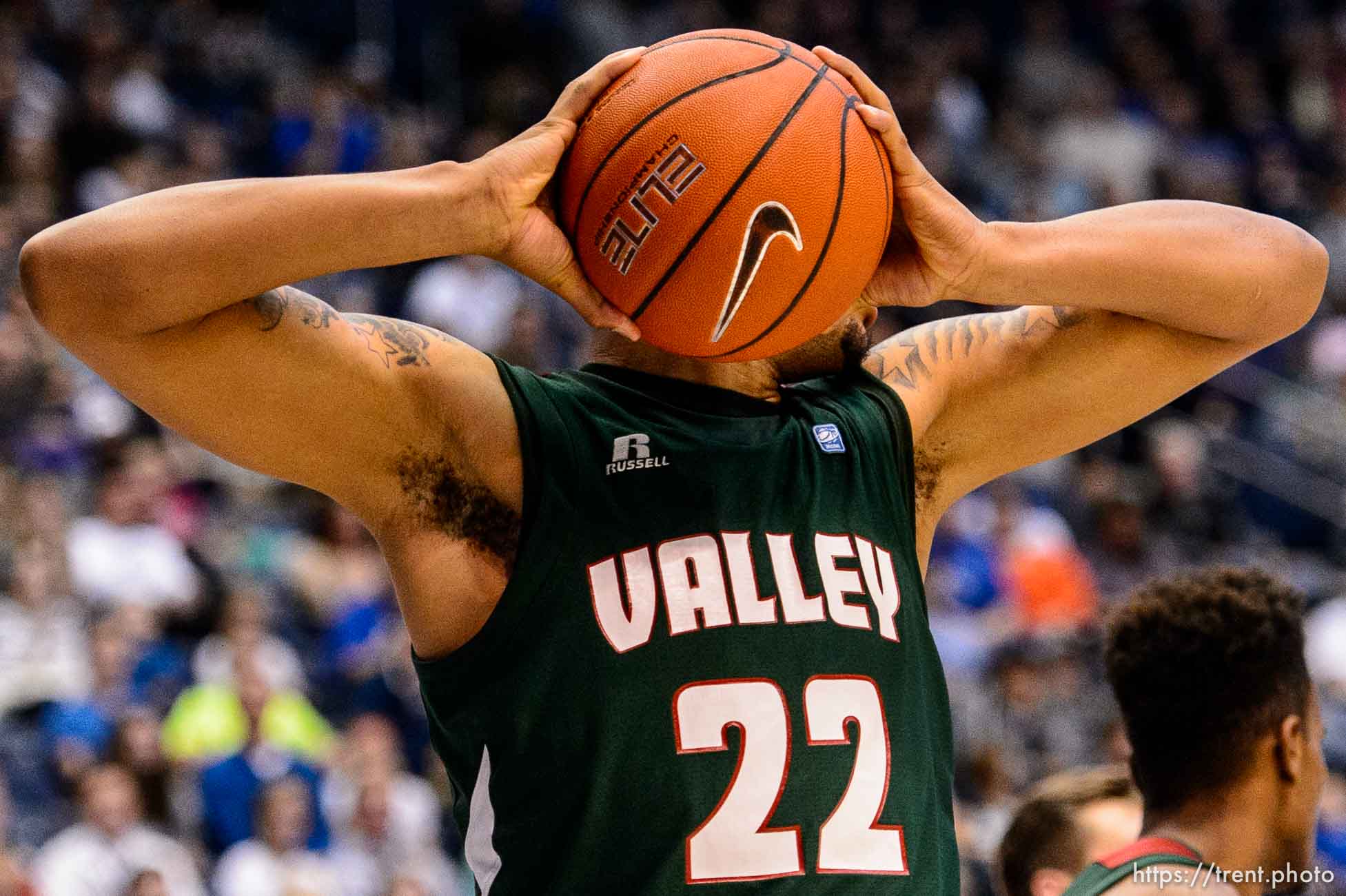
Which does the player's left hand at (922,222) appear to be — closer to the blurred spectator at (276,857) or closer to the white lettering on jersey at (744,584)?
the white lettering on jersey at (744,584)

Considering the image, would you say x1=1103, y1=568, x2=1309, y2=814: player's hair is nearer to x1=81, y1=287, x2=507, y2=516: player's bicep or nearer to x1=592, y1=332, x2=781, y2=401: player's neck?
x1=592, y1=332, x2=781, y2=401: player's neck

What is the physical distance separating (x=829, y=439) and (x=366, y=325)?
0.75 metres

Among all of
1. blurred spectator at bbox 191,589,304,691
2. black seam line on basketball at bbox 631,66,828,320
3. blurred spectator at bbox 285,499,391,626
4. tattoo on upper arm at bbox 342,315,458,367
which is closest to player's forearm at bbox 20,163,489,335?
tattoo on upper arm at bbox 342,315,458,367

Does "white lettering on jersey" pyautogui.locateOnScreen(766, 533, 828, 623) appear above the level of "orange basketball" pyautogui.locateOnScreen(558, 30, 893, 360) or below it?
below

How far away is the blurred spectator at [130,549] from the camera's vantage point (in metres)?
7.92

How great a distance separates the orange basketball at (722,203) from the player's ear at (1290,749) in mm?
1234

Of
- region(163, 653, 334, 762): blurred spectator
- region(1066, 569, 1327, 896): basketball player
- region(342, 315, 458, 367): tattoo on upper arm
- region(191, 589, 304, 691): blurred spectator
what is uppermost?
region(342, 315, 458, 367): tattoo on upper arm

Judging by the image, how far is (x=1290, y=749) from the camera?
2.95 m

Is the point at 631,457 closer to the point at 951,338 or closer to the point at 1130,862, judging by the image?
the point at 951,338

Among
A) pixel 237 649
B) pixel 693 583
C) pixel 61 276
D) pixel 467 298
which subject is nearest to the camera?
pixel 61 276

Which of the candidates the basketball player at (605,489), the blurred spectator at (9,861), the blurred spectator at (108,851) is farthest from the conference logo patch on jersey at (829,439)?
the blurred spectator at (108,851)

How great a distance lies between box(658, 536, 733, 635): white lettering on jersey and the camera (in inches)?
94.6

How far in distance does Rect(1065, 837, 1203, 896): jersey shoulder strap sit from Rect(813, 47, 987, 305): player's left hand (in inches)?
40.2

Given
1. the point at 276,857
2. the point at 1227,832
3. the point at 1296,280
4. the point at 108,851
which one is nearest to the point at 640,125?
the point at 1296,280
